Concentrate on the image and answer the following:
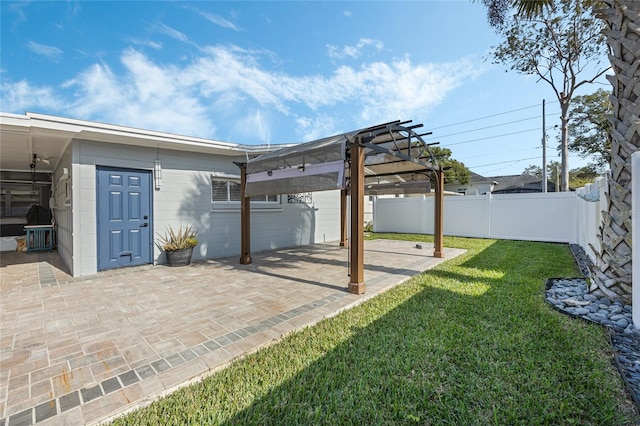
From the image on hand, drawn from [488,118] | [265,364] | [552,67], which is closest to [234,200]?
[265,364]

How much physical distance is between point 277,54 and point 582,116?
19335mm

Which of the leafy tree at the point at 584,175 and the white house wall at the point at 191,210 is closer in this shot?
the white house wall at the point at 191,210

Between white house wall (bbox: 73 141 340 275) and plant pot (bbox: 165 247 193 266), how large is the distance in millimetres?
409

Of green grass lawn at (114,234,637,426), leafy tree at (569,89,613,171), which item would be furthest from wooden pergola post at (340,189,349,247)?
leafy tree at (569,89,613,171)

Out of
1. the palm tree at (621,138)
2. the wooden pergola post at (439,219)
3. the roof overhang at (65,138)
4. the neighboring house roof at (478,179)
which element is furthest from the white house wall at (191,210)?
the neighboring house roof at (478,179)

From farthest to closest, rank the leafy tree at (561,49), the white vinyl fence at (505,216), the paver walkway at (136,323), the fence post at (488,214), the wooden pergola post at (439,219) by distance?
the leafy tree at (561,49) < the fence post at (488,214) < the white vinyl fence at (505,216) < the wooden pergola post at (439,219) < the paver walkway at (136,323)

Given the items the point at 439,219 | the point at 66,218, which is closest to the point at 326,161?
the point at 439,219

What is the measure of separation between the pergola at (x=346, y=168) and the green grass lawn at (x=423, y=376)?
1392 mm

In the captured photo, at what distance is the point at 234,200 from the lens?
834 cm

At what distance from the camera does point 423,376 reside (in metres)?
2.31

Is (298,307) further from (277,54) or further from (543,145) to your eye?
(543,145)

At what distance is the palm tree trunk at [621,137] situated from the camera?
11.3ft

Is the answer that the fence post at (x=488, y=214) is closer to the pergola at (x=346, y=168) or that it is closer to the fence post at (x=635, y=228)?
the pergola at (x=346, y=168)

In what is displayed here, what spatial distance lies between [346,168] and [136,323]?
389 cm
